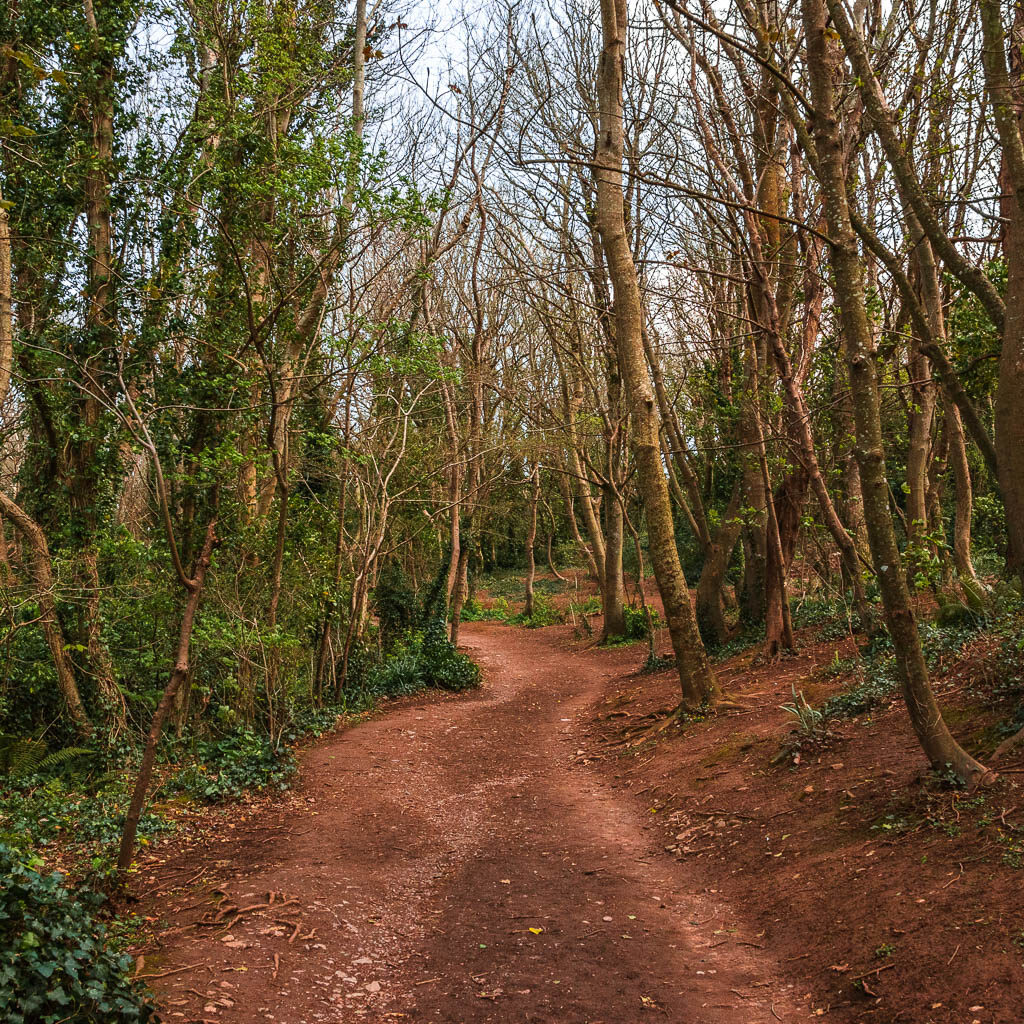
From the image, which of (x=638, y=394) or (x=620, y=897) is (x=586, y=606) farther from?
(x=620, y=897)

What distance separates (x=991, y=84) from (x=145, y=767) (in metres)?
7.06

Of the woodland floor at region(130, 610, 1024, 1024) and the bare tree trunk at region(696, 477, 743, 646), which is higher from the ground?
the bare tree trunk at region(696, 477, 743, 646)

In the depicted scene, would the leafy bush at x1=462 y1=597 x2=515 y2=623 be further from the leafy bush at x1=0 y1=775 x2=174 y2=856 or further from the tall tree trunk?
the tall tree trunk

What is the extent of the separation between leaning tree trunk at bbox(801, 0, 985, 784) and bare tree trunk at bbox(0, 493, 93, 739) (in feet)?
25.9

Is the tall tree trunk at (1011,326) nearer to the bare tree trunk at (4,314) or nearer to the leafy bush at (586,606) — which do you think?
the bare tree trunk at (4,314)

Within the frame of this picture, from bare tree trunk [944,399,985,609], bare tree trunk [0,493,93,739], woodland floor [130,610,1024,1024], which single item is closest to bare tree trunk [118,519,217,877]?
woodland floor [130,610,1024,1024]

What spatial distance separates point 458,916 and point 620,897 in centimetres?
111

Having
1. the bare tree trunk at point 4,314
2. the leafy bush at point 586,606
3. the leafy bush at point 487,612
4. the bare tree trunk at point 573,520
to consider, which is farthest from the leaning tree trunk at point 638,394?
the leafy bush at point 487,612

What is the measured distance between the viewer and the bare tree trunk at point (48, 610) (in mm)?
8406

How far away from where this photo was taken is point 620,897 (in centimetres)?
525

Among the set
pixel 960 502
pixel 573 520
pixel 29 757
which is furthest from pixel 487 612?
pixel 29 757

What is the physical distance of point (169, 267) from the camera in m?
9.41

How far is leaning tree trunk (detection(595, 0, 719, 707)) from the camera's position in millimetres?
9016

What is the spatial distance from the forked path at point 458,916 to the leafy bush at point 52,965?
1.28 ft
